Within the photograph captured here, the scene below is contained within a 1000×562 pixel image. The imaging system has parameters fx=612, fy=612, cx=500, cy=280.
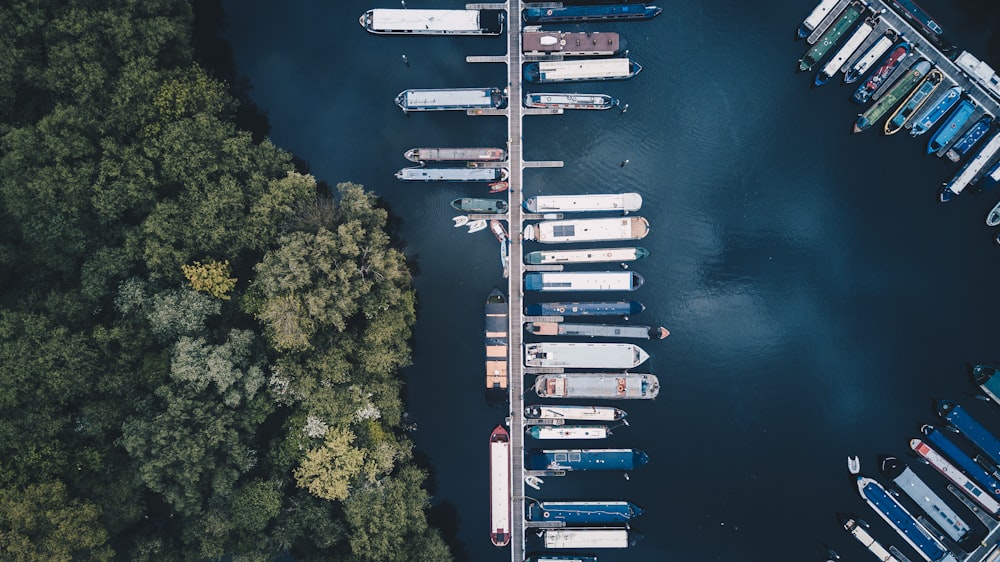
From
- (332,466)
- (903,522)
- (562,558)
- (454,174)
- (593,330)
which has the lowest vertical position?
(562,558)

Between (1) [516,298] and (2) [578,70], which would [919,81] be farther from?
(1) [516,298]

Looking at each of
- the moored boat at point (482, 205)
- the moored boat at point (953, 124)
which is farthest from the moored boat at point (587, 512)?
the moored boat at point (953, 124)

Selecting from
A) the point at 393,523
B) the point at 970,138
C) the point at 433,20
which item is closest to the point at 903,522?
the point at 970,138

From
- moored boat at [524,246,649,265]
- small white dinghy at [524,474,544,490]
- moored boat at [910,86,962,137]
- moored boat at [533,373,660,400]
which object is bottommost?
small white dinghy at [524,474,544,490]

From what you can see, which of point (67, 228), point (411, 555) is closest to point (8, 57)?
point (67, 228)

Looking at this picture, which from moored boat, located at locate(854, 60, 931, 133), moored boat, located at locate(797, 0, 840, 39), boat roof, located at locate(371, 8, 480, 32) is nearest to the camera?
moored boat, located at locate(854, 60, 931, 133)

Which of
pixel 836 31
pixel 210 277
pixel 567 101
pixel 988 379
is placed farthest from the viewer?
pixel 567 101

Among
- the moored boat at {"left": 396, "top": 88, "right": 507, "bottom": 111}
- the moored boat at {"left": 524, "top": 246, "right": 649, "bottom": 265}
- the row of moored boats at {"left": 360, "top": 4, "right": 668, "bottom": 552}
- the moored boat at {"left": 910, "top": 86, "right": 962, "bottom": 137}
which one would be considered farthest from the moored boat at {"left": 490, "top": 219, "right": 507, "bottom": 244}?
the moored boat at {"left": 910, "top": 86, "right": 962, "bottom": 137}

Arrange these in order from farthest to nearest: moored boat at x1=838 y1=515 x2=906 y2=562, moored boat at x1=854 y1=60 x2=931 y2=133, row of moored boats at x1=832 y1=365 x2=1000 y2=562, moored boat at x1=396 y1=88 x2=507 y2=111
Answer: moored boat at x1=396 y1=88 x2=507 y2=111
moored boat at x1=854 y1=60 x2=931 y2=133
moored boat at x1=838 y1=515 x2=906 y2=562
row of moored boats at x1=832 y1=365 x2=1000 y2=562

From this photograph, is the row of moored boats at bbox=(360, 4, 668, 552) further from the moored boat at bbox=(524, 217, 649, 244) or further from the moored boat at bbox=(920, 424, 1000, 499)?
the moored boat at bbox=(920, 424, 1000, 499)
